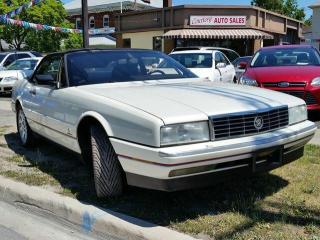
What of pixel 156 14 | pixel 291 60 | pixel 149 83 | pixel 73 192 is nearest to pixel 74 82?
pixel 149 83

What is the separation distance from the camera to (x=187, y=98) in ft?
14.0

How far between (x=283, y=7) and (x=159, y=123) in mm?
49044

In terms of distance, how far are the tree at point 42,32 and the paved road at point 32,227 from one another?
135 ft

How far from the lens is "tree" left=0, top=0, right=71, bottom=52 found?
44000mm

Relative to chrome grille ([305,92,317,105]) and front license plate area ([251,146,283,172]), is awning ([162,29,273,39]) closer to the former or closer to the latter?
chrome grille ([305,92,317,105])

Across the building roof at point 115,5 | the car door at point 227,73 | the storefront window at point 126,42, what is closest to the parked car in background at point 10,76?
the car door at point 227,73

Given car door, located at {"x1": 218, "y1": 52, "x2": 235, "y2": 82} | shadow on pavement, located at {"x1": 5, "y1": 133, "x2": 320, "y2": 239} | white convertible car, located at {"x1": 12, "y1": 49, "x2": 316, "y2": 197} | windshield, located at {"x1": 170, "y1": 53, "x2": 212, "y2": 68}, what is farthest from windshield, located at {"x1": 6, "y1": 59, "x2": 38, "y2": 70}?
shadow on pavement, located at {"x1": 5, "y1": 133, "x2": 320, "y2": 239}

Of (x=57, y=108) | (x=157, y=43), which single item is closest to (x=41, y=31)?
(x=157, y=43)

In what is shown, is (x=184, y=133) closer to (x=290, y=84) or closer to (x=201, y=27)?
(x=290, y=84)

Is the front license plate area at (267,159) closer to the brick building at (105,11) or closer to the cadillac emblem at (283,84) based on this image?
the cadillac emblem at (283,84)

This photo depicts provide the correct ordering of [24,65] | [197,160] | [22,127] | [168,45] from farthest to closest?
[168,45], [24,65], [22,127], [197,160]

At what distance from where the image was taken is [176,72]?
582cm

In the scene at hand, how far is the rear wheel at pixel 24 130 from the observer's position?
6.73m

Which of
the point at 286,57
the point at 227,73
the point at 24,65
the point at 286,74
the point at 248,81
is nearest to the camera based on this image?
the point at 286,74
